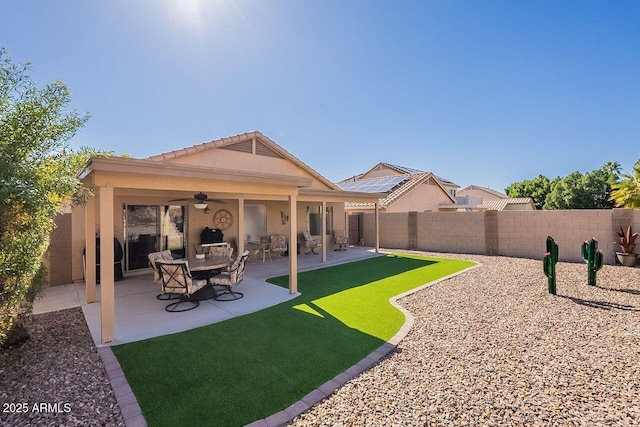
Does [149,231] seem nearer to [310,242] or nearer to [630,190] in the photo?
[310,242]

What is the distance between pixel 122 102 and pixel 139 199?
3682 millimetres

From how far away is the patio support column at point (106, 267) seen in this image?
480cm

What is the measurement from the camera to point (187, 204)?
1118cm

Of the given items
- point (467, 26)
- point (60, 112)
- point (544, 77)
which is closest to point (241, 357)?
point (60, 112)

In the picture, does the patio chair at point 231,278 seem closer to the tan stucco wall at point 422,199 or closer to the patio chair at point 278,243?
the patio chair at point 278,243

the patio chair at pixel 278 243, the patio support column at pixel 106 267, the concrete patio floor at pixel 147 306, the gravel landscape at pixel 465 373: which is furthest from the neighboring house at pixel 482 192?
the patio support column at pixel 106 267

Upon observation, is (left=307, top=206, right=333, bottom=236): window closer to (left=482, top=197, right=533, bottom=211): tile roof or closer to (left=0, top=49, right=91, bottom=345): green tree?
(left=0, top=49, right=91, bottom=345): green tree

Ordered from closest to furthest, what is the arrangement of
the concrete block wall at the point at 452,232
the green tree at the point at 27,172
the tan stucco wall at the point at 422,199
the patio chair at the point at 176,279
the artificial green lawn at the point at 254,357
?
the artificial green lawn at the point at 254,357, the green tree at the point at 27,172, the patio chair at the point at 176,279, the concrete block wall at the point at 452,232, the tan stucco wall at the point at 422,199

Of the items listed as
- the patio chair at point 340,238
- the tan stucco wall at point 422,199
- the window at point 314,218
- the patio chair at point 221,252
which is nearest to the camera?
the patio chair at point 221,252

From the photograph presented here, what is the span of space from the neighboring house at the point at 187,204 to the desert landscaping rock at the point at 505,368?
4.09 meters

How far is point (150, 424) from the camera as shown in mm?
2871

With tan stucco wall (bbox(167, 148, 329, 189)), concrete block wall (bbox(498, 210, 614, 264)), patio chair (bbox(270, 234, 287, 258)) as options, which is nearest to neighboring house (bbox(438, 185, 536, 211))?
concrete block wall (bbox(498, 210, 614, 264))

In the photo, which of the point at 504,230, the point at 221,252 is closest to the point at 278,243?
the point at 221,252

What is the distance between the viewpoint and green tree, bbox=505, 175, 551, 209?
42500 millimetres
